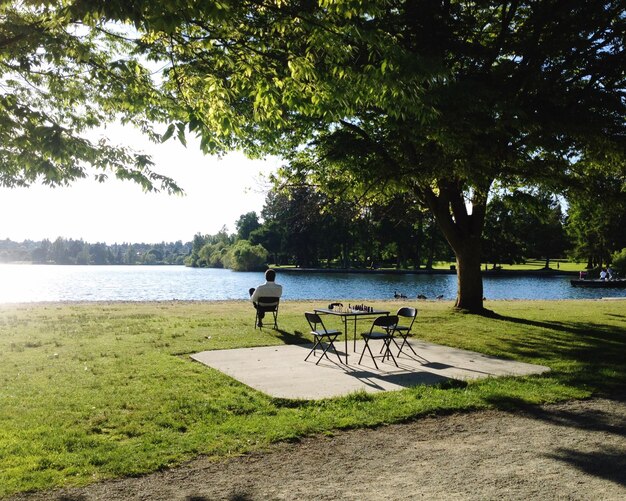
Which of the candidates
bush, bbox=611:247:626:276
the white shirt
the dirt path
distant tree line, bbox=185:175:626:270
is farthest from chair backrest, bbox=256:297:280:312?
bush, bbox=611:247:626:276

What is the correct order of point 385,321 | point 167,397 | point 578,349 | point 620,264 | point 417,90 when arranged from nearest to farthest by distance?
point 167,397 → point 417,90 → point 385,321 → point 578,349 → point 620,264

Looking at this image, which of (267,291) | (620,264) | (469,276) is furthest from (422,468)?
(620,264)

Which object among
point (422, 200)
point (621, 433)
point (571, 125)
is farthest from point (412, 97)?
point (422, 200)

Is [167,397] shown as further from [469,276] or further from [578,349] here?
[469,276]

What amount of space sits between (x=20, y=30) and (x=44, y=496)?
5476mm

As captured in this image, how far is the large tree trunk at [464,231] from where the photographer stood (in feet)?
56.5

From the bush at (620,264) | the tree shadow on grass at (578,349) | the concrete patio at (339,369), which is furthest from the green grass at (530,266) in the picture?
the concrete patio at (339,369)

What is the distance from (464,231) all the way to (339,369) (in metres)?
10.5

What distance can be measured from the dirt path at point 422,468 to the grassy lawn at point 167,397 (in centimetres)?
32

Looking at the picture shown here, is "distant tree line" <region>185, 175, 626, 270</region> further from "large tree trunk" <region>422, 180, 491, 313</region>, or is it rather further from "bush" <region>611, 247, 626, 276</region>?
"large tree trunk" <region>422, 180, 491, 313</region>

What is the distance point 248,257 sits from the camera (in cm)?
9531

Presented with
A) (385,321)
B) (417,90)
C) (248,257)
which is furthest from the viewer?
(248,257)

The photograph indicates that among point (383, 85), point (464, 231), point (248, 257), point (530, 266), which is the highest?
point (383, 85)

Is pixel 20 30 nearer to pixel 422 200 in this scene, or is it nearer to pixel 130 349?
pixel 130 349
